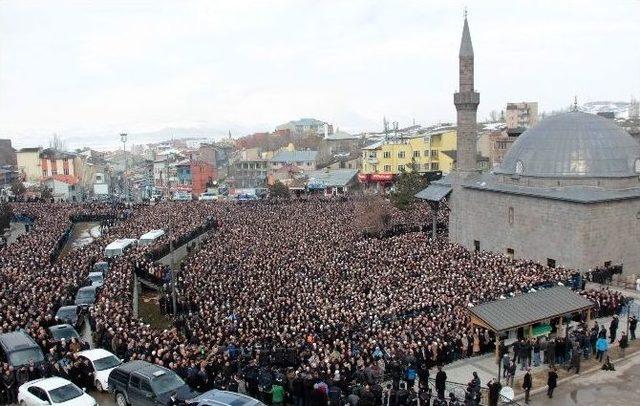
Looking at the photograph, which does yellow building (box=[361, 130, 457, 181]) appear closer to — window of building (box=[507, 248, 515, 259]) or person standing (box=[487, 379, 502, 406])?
window of building (box=[507, 248, 515, 259])

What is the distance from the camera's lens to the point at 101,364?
620 inches

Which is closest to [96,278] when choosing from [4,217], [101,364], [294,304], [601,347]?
[294,304]

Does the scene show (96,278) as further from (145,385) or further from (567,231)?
(567,231)

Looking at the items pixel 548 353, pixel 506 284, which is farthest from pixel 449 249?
pixel 548 353

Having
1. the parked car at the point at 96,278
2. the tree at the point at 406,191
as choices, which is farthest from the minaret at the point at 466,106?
the parked car at the point at 96,278

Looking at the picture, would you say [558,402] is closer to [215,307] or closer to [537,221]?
[215,307]

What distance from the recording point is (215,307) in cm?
2161

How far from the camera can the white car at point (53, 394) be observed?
44.4 feet

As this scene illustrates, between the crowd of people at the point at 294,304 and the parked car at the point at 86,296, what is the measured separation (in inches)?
19.5

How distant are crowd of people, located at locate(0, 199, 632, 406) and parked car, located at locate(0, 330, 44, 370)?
1.96ft

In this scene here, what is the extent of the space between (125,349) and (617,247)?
80.1 feet

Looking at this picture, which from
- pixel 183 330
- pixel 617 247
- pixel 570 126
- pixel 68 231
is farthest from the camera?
pixel 68 231

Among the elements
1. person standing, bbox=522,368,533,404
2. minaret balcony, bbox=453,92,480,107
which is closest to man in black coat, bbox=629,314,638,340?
person standing, bbox=522,368,533,404

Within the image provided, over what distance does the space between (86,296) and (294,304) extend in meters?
8.97
